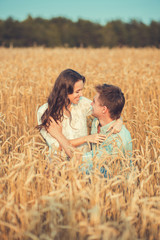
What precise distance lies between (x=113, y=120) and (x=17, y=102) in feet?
5.69

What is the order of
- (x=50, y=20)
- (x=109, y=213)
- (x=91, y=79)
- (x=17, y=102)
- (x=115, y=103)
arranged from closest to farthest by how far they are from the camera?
(x=109, y=213) < (x=115, y=103) < (x=17, y=102) < (x=91, y=79) < (x=50, y=20)

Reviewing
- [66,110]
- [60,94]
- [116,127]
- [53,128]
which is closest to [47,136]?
[53,128]

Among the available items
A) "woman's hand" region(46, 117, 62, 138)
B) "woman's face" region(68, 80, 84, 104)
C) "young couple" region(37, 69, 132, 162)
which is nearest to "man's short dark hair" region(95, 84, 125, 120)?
"young couple" region(37, 69, 132, 162)

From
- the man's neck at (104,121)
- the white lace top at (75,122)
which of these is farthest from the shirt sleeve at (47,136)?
the man's neck at (104,121)

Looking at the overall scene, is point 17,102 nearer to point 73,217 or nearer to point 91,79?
point 91,79

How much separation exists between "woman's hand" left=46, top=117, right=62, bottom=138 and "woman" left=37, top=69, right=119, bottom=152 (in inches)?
1.6

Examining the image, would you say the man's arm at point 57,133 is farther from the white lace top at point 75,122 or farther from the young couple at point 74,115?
the white lace top at point 75,122

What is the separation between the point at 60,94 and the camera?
2.59m

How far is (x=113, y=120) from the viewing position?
2.56 metres

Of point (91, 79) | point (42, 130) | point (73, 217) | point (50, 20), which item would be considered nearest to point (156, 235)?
point (73, 217)

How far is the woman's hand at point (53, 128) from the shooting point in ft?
8.40

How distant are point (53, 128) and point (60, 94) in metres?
0.38

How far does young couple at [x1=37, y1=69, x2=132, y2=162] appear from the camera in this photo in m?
2.44

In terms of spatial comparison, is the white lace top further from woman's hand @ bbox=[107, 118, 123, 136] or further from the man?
woman's hand @ bbox=[107, 118, 123, 136]
